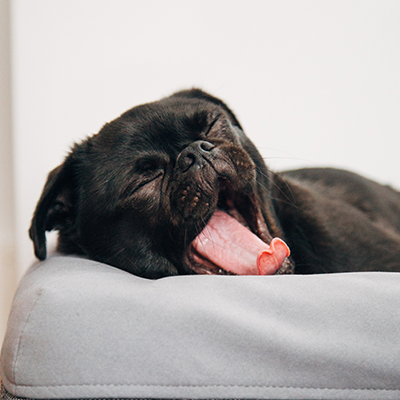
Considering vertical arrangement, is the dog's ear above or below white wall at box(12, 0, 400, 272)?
below

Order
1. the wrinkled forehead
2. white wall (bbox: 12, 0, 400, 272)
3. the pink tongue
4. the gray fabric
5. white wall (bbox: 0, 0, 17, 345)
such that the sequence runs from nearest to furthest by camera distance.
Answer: the gray fabric < the pink tongue < the wrinkled forehead < white wall (bbox: 0, 0, 17, 345) < white wall (bbox: 12, 0, 400, 272)

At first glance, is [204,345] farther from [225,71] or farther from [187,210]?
[225,71]

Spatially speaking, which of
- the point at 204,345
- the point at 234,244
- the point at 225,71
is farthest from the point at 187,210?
the point at 225,71

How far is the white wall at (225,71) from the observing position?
8.14 feet

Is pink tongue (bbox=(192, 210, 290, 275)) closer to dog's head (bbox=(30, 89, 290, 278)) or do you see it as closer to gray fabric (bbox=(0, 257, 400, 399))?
dog's head (bbox=(30, 89, 290, 278))

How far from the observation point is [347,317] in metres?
0.92

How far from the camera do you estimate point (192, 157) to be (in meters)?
1.45

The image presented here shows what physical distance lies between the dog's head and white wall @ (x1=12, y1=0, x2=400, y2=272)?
819 millimetres

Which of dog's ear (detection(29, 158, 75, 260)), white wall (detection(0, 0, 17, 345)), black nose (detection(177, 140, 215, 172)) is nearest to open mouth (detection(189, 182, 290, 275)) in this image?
black nose (detection(177, 140, 215, 172))

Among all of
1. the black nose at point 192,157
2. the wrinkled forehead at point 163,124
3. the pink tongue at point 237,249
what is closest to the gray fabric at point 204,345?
the pink tongue at point 237,249

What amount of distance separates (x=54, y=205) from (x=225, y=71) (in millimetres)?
1937

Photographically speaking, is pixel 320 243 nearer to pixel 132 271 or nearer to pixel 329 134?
pixel 132 271

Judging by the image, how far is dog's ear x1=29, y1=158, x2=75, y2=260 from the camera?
4.76 feet

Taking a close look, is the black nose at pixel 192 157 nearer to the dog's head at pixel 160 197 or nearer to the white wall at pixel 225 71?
the dog's head at pixel 160 197
